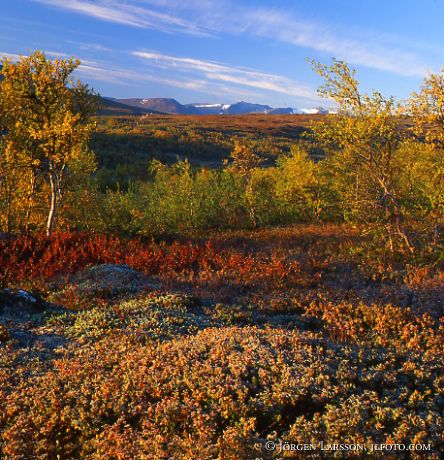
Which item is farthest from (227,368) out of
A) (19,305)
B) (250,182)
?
(250,182)

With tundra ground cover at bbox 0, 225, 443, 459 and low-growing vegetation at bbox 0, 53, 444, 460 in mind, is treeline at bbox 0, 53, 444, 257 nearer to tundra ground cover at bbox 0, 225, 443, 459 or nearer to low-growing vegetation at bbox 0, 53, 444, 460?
low-growing vegetation at bbox 0, 53, 444, 460

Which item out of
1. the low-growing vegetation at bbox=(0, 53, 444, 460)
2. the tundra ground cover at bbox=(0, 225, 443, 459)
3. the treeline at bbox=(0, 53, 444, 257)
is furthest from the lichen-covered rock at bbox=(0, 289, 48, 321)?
the treeline at bbox=(0, 53, 444, 257)

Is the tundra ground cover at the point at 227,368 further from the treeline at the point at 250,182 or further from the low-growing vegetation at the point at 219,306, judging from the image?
the treeline at the point at 250,182

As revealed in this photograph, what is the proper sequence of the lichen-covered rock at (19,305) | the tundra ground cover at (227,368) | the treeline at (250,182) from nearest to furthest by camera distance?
the tundra ground cover at (227,368) → the lichen-covered rock at (19,305) → the treeline at (250,182)

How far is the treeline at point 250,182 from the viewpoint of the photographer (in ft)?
46.3

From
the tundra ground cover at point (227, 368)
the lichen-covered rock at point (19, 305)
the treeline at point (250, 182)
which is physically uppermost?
the treeline at point (250, 182)

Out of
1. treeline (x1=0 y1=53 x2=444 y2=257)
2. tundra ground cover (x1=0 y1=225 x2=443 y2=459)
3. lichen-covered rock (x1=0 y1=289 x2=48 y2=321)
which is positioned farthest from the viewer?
treeline (x1=0 y1=53 x2=444 y2=257)

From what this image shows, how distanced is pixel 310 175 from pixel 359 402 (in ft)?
54.7

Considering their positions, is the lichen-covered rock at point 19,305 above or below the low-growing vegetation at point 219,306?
below

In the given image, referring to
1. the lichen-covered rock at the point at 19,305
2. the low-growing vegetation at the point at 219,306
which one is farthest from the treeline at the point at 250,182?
the lichen-covered rock at the point at 19,305

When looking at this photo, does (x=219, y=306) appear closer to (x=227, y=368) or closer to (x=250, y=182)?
(x=227, y=368)

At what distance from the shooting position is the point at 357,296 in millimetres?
11266

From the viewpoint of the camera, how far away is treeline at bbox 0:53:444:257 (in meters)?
14.1

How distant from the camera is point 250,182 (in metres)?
23.0
